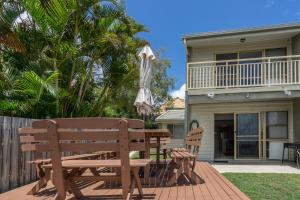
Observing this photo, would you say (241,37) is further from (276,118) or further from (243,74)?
(276,118)

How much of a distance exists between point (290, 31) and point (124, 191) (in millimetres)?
11500

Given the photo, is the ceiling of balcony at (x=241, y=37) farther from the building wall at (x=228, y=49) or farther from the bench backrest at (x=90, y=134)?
the bench backrest at (x=90, y=134)

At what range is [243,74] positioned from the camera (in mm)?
13070

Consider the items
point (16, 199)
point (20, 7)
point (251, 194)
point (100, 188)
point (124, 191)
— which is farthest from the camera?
point (20, 7)

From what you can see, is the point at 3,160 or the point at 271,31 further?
the point at 271,31

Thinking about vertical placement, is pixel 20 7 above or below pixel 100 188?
above

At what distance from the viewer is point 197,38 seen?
13609mm

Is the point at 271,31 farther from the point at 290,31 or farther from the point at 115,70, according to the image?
the point at 115,70

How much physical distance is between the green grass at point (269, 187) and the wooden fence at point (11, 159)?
4.17m

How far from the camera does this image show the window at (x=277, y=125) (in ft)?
44.2

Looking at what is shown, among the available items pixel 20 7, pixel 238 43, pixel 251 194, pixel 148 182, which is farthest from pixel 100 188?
pixel 238 43

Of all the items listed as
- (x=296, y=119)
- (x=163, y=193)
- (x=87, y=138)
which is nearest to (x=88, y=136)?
(x=87, y=138)

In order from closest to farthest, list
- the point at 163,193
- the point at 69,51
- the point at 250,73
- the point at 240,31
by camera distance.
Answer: the point at 163,193 < the point at 69,51 < the point at 240,31 < the point at 250,73

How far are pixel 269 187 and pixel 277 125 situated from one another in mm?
7412
